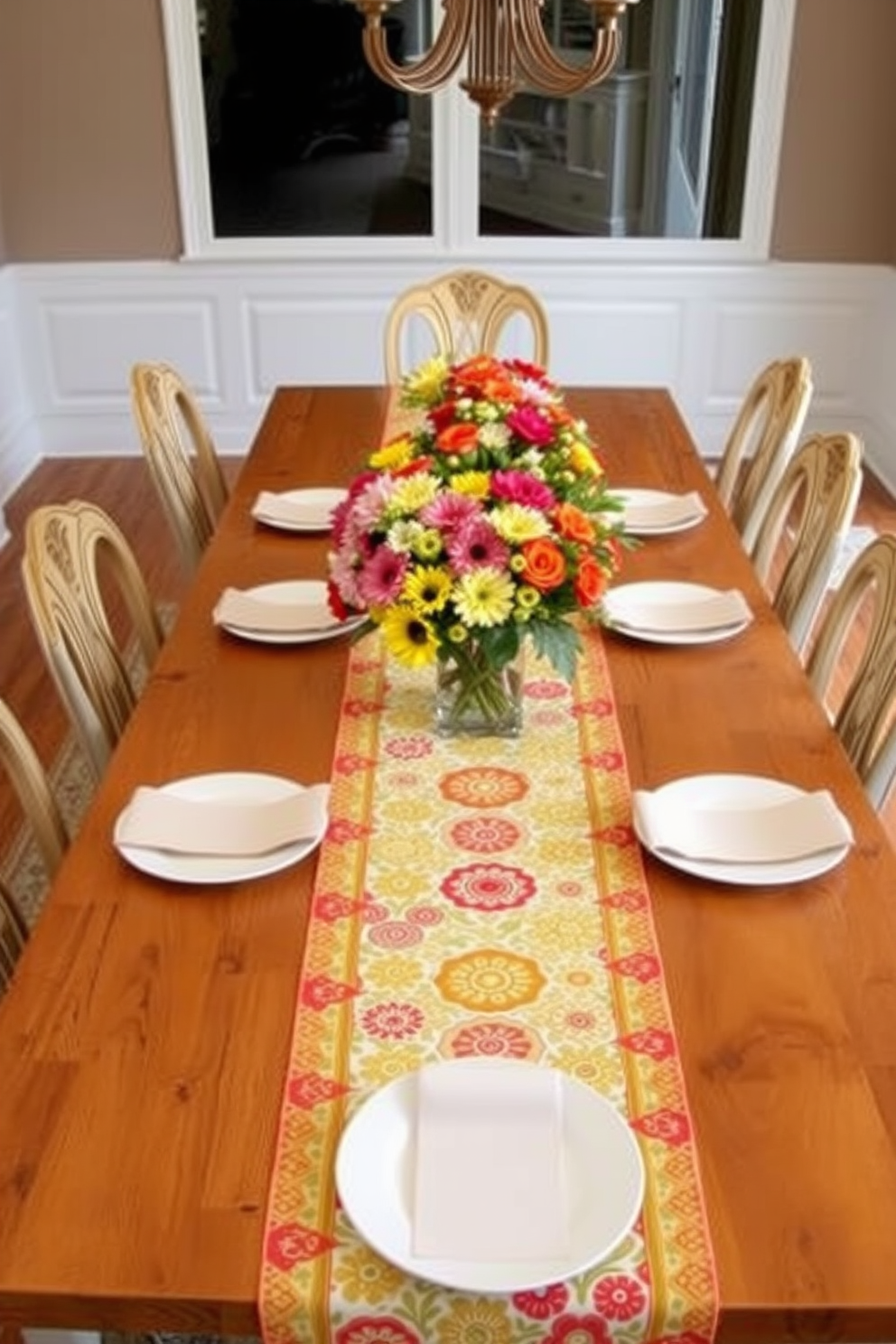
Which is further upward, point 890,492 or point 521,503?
point 521,503

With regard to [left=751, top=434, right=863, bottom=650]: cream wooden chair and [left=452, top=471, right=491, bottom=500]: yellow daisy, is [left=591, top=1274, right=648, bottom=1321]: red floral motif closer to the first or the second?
[left=452, top=471, right=491, bottom=500]: yellow daisy

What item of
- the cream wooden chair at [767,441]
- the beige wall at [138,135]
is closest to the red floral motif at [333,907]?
the cream wooden chair at [767,441]

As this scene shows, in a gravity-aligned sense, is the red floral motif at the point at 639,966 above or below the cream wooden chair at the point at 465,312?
below

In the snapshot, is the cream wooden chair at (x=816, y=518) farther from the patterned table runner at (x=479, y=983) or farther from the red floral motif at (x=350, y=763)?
the red floral motif at (x=350, y=763)

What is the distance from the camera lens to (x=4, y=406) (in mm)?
4922

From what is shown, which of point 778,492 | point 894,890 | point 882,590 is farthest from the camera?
point 778,492

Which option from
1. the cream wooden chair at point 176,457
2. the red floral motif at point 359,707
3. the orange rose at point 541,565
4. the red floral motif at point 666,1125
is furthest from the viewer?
the cream wooden chair at point 176,457

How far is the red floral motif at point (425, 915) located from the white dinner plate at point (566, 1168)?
0.79ft

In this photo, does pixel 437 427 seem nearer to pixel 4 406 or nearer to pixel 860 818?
pixel 860 818

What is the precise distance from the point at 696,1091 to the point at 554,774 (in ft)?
1.85

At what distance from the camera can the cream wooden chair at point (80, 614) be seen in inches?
74.6

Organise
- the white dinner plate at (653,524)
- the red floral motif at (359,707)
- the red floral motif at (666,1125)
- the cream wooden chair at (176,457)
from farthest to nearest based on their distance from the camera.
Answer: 1. the cream wooden chair at (176,457)
2. the white dinner plate at (653,524)
3. the red floral motif at (359,707)
4. the red floral motif at (666,1125)

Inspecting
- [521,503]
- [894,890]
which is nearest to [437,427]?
[521,503]

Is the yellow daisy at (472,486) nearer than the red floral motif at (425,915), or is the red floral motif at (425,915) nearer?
the red floral motif at (425,915)
